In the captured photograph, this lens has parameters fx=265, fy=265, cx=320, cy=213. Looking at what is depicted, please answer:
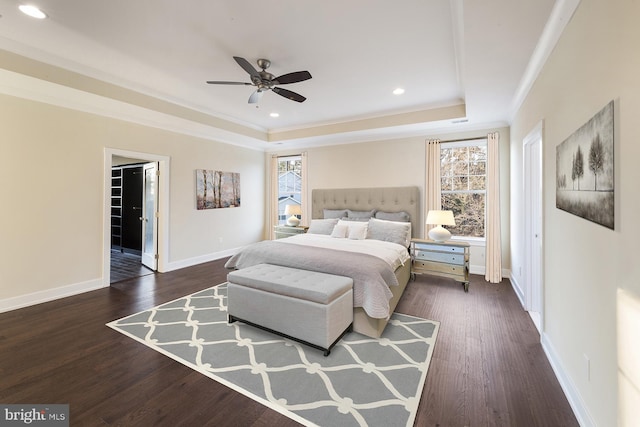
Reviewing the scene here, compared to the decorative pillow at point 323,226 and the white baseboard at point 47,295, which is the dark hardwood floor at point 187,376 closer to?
the white baseboard at point 47,295

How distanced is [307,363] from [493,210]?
401cm

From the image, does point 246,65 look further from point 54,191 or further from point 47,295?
point 47,295

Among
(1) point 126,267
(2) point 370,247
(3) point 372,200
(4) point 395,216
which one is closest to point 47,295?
(1) point 126,267

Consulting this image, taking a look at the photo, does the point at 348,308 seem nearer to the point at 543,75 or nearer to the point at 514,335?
the point at 514,335

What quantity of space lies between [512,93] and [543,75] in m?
0.98

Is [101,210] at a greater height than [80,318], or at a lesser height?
greater

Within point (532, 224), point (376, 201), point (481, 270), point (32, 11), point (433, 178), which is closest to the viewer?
point (32, 11)

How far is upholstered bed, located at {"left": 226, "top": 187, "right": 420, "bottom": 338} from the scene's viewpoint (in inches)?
106

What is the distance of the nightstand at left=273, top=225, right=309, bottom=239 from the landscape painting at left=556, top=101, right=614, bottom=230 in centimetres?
455

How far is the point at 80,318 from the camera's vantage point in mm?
3000

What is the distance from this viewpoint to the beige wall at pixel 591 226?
46.9 inches

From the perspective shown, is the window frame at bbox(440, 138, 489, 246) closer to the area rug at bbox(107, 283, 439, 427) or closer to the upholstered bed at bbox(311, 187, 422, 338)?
the upholstered bed at bbox(311, 187, 422, 338)

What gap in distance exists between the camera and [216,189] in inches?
225

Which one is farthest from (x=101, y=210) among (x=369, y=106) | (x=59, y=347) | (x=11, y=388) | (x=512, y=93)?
(x=512, y=93)
